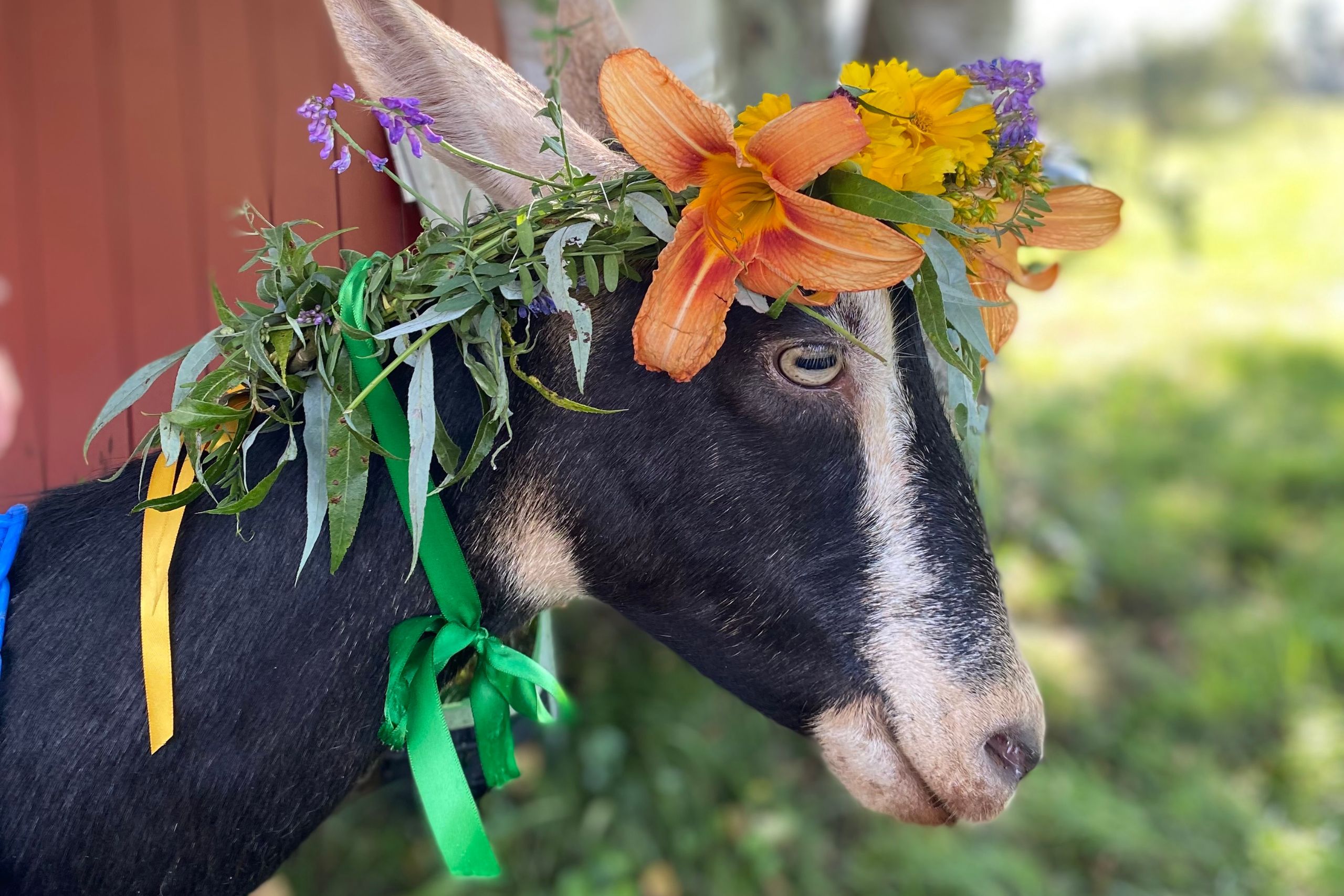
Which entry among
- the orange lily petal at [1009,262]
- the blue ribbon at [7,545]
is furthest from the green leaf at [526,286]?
the blue ribbon at [7,545]

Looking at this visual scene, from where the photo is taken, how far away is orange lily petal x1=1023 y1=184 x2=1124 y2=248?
1.48 meters

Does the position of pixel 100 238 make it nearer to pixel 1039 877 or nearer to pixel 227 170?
pixel 227 170

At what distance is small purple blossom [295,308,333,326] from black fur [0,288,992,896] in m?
0.15

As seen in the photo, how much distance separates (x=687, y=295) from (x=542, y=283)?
0.61 feet

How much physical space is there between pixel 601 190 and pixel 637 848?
8.96ft

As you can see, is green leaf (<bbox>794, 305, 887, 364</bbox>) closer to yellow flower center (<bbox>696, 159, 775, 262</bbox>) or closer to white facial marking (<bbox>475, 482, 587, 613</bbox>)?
yellow flower center (<bbox>696, 159, 775, 262</bbox>)

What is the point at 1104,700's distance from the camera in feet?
13.9

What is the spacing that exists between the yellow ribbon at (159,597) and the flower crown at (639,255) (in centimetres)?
5

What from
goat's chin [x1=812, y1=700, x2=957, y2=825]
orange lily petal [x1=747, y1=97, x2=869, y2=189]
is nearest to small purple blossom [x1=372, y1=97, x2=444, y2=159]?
orange lily petal [x1=747, y1=97, x2=869, y2=189]

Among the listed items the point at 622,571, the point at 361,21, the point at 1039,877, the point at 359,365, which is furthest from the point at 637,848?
the point at 361,21

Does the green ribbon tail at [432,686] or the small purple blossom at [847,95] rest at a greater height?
the small purple blossom at [847,95]

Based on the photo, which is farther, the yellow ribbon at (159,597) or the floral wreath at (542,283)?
the yellow ribbon at (159,597)

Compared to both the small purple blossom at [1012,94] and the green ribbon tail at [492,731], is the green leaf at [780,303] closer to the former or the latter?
the small purple blossom at [1012,94]

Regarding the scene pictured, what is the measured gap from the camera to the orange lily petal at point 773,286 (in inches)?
48.9
